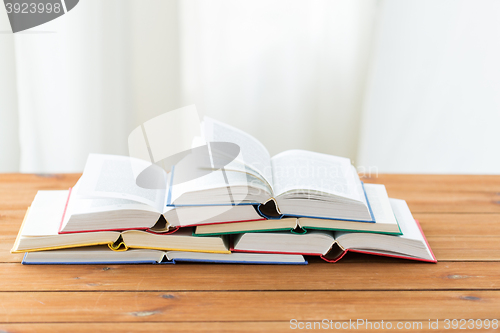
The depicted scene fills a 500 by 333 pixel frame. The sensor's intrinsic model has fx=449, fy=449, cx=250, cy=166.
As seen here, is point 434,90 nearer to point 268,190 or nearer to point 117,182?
point 268,190

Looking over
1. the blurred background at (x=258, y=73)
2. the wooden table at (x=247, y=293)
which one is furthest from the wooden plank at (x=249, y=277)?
the blurred background at (x=258, y=73)

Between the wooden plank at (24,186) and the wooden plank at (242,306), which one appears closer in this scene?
the wooden plank at (242,306)

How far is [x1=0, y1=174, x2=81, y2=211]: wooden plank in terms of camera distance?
1122 millimetres

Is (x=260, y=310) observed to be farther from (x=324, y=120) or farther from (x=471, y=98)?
(x=471, y=98)

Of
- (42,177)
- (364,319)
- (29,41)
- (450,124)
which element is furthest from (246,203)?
(450,124)

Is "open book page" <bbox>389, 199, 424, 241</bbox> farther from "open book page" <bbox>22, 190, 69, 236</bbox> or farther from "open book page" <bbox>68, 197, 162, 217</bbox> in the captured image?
"open book page" <bbox>22, 190, 69, 236</bbox>

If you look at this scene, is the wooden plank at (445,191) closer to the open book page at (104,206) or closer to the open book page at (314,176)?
the open book page at (314,176)

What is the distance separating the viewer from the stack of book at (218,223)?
875mm

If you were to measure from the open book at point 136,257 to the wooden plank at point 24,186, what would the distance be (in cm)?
27

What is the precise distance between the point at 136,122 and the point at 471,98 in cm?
155

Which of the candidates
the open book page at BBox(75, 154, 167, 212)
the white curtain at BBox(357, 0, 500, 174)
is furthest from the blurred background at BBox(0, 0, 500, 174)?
the open book page at BBox(75, 154, 167, 212)

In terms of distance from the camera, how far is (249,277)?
872 millimetres

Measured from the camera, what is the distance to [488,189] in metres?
1.27

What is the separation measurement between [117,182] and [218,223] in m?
0.23
